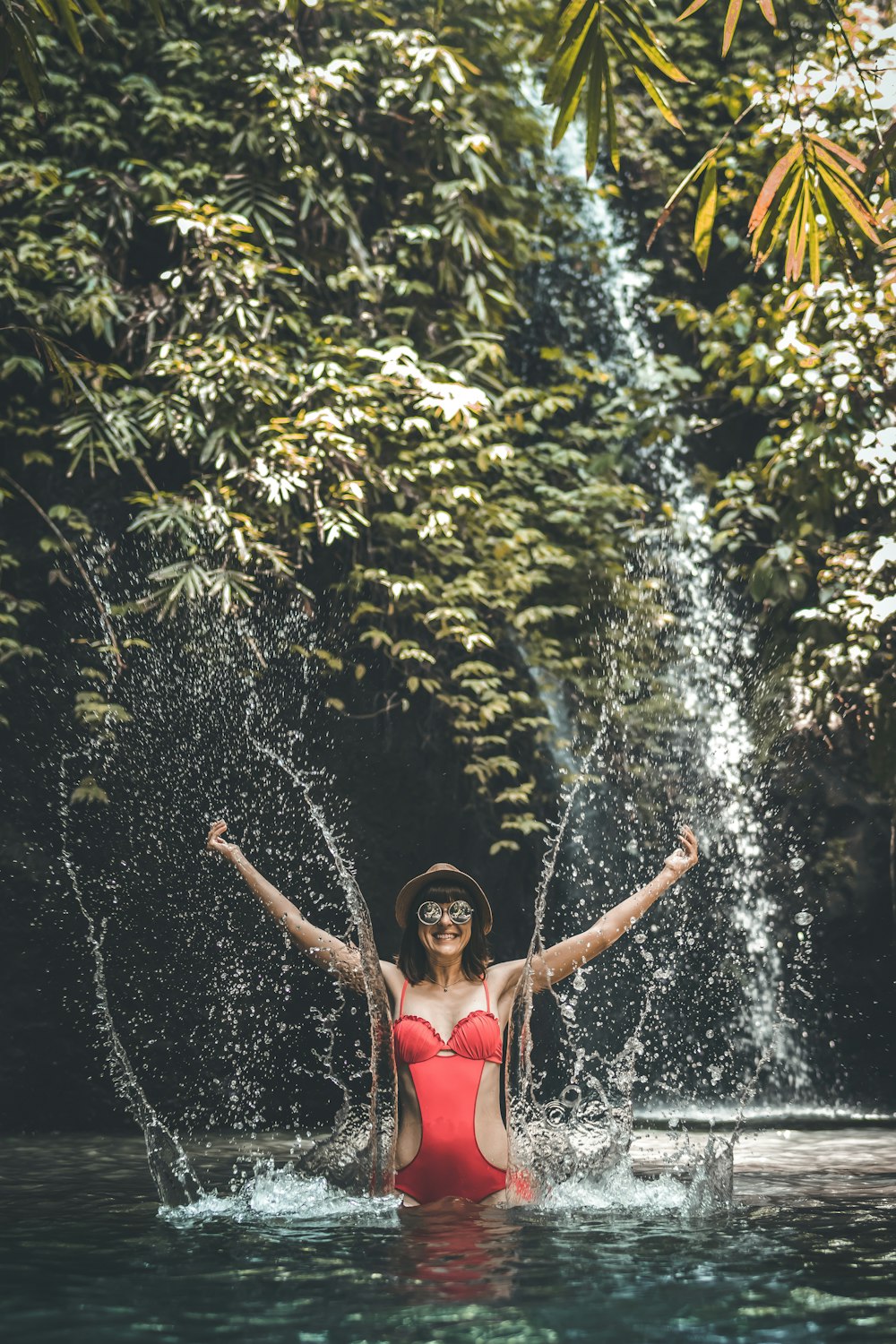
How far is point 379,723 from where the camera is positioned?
9375mm

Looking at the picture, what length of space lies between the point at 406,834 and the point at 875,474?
4.78 meters

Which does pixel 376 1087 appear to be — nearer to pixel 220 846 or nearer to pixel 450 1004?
pixel 450 1004

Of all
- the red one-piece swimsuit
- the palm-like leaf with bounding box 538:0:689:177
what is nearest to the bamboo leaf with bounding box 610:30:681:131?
the palm-like leaf with bounding box 538:0:689:177

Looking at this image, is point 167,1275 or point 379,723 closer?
point 167,1275

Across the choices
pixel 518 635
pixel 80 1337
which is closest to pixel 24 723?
pixel 518 635

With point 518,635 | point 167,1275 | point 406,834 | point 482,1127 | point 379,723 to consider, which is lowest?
point 167,1275

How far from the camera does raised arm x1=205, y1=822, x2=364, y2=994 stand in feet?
13.9

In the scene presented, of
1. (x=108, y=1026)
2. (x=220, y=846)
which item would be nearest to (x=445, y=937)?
(x=220, y=846)

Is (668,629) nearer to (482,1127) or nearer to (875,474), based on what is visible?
(875,474)

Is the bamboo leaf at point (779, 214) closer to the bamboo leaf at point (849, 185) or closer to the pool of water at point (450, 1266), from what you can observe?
the bamboo leaf at point (849, 185)

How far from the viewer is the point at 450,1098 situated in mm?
4098

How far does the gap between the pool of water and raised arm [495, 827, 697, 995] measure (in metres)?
0.82

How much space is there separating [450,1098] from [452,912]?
62 cm

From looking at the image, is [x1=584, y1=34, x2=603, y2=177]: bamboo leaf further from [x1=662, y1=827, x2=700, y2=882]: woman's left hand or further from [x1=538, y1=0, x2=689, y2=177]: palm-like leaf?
[x1=662, y1=827, x2=700, y2=882]: woman's left hand
